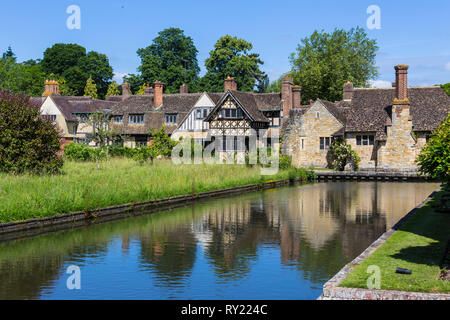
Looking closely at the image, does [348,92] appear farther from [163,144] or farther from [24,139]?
[24,139]

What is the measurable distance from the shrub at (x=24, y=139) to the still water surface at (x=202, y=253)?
23.7 ft

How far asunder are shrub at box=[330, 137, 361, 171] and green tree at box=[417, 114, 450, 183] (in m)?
40.7

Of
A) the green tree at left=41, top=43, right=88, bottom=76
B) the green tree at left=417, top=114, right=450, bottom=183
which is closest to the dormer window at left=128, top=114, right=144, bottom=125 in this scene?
the green tree at left=41, top=43, right=88, bottom=76

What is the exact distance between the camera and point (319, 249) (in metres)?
17.6

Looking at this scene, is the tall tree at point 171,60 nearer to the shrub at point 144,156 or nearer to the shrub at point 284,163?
the shrub at point 284,163

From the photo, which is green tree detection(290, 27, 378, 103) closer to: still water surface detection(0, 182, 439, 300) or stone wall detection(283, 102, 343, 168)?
stone wall detection(283, 102, 343, 168)

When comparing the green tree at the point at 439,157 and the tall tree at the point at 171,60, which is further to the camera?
the tall tree at the point at 171,60

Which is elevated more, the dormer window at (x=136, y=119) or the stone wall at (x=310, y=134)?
the dormer window at (x=136, y=119)

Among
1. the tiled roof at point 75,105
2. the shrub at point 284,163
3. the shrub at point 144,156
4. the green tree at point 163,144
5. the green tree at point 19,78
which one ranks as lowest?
the shrub at point 284,163

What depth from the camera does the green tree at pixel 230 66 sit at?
82250mm

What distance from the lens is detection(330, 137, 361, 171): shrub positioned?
53.2 m

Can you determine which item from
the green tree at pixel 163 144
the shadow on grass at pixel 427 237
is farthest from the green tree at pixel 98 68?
the shadow on grass at pixel 427 237

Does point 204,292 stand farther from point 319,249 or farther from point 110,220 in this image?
point 110,220
